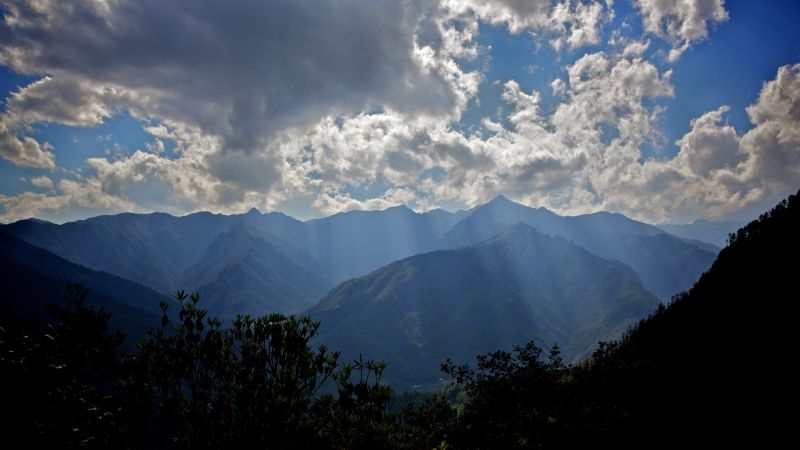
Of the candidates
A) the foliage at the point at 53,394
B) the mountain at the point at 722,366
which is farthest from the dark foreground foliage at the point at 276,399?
the mountain at the point at 722,366

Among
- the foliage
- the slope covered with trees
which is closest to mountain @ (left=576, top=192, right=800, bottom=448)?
the slope covered with trees

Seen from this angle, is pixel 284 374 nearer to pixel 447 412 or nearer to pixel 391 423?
pixel 391 423

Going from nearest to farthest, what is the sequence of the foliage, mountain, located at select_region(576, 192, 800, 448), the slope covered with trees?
the foliage
the slope covered with trees
mountain, located at select_region(576, 192, 800, 448)

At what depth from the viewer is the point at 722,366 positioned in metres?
61.9

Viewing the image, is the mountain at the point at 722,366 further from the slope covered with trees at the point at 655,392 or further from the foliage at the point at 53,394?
the foliage at the point at 53,394

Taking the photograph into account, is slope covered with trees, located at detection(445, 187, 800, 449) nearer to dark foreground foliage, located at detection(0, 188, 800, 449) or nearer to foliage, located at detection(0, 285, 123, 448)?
dark foreground foliage, located at detection(0, 188, 800, 449)

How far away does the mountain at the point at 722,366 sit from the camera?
23.9 meters

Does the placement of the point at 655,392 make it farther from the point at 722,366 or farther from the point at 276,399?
the point at 722,366

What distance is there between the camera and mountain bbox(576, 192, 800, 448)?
23.9 metres

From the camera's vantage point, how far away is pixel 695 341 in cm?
8338

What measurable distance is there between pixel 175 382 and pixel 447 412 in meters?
16.6

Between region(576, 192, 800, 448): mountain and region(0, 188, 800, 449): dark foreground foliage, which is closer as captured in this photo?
region(0, 188, 800, 449): dark foreground foliage

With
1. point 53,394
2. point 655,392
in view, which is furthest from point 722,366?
point 53,394

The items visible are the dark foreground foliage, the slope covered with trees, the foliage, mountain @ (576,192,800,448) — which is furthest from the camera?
mountain @ (576,192,800,448)
